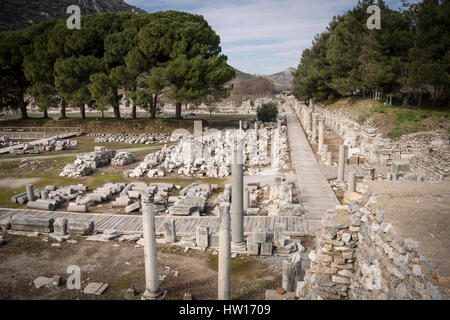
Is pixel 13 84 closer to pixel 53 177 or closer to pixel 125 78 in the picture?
pixel 125 78

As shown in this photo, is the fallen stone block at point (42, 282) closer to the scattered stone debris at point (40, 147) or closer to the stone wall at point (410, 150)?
the stone wall at point (410, 150)

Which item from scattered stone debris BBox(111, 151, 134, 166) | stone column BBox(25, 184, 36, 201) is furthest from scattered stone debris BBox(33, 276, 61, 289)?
scattered stone debris BBox(111, 151, 134, 166)

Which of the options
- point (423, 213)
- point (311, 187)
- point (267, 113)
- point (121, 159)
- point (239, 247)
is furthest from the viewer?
point (267, 113)

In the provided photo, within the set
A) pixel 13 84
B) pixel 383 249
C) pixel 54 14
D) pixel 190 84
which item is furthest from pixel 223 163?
pixel 54 14

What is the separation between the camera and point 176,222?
39.3ft

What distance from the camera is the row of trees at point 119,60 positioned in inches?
1184

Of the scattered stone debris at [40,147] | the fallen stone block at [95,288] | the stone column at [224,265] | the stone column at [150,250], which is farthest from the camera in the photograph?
the scattered stone debris at [40,147]

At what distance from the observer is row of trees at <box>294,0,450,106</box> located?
879 inches

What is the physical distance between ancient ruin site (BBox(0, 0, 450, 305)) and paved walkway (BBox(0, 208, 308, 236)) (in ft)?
0.27

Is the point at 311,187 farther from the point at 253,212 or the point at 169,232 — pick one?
the point at 169,232

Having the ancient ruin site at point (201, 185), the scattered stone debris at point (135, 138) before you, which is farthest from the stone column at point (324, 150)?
the scattered stone debris at point (135, 138)

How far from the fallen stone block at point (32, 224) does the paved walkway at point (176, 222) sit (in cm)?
115

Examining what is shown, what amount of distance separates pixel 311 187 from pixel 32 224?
37.3 feet

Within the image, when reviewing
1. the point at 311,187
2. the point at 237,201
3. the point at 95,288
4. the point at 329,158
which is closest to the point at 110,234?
the point at 95,288
